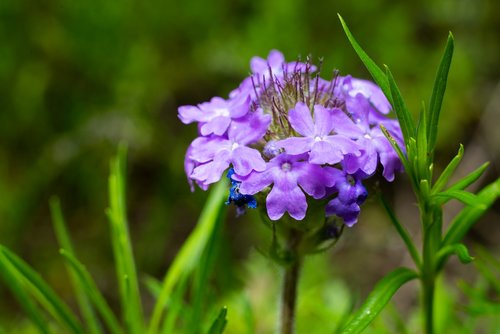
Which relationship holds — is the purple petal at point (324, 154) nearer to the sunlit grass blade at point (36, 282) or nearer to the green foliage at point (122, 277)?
the green foliage at point (122, 277)

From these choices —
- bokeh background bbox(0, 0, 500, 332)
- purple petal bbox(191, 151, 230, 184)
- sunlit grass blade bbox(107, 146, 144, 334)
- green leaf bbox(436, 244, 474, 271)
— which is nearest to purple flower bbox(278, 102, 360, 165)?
purple petal bbox(191, 151, 230, 184)

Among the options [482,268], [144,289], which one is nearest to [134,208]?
[144,289]

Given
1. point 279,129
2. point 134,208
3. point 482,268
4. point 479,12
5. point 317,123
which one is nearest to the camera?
point 317,123

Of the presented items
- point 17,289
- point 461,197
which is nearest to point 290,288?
point 461,197

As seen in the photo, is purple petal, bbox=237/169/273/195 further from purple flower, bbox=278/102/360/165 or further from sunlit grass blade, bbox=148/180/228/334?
sunlit grass blade, bbox=148/180/228/334

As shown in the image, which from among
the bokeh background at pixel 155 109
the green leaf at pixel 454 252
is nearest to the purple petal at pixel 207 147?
the green leaf at pixel 454 252

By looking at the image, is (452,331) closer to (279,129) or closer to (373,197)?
(373,197)

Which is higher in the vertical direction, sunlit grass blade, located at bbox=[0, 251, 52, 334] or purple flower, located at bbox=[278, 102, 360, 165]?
purple flower, located at bbox=[278, 102, 360, 165]
